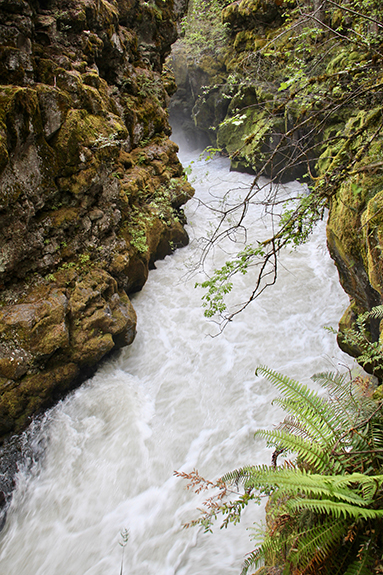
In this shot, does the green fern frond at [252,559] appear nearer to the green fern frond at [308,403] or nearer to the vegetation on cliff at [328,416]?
the vegetation on cliff at [328,416]

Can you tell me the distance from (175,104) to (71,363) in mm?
20528

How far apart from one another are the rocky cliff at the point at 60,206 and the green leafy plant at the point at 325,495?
3483 mm

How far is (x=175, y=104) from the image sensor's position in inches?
786

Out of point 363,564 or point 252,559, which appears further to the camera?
point 252,559

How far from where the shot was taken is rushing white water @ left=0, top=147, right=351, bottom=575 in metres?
3.24

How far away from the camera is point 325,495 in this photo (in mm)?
1609

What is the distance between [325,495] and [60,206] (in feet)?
16.8

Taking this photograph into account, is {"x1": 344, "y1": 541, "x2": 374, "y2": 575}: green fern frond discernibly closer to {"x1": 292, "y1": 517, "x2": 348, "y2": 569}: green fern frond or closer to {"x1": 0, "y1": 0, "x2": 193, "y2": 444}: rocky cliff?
{"x1": 292, "y1": 517, "x2": 348, "y2": 569}: green fern frond

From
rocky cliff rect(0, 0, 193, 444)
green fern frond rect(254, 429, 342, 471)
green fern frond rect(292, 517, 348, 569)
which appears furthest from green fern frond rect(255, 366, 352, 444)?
rocky cliff rect(0, 0, 193, 444)


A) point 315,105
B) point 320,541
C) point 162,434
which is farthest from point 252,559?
point 315,105

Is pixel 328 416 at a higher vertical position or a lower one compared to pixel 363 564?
lower

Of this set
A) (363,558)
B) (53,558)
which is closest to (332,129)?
(363,558)

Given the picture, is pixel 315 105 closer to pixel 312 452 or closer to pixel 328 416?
pixel 328 416

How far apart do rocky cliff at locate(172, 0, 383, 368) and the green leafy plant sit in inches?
60.7
